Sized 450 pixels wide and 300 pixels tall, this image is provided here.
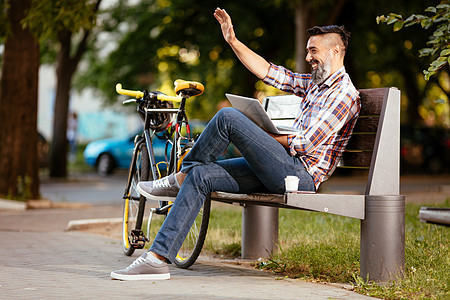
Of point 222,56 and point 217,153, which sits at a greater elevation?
point 222,56

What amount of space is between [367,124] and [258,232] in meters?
1.61

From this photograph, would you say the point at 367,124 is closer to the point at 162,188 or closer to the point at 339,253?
the point at 339,253

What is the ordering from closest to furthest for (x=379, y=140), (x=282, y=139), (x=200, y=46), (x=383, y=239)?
(x=383, y=239) → (x=379, y=140) → (x=282, y=139) → (x=200, y=46)

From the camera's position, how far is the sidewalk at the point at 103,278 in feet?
14.4

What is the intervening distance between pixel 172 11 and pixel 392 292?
17.3 m

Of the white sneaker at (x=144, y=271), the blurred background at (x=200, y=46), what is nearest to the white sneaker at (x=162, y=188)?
the white sneaker at (x=144, y=271)

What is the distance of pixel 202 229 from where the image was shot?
5.39m

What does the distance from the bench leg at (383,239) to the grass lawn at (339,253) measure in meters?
0.08

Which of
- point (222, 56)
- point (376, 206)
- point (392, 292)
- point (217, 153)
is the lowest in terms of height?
point (392, 292)

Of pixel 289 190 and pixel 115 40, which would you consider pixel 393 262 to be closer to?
pixel 289 190

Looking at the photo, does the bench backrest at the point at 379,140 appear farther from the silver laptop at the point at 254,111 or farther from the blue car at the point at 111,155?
the blue car at the point at 111,155

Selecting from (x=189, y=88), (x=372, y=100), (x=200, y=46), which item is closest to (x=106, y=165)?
(x=200, y=46)

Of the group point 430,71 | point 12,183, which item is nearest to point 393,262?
point 430,71

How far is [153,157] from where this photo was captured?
6082 millimetres
